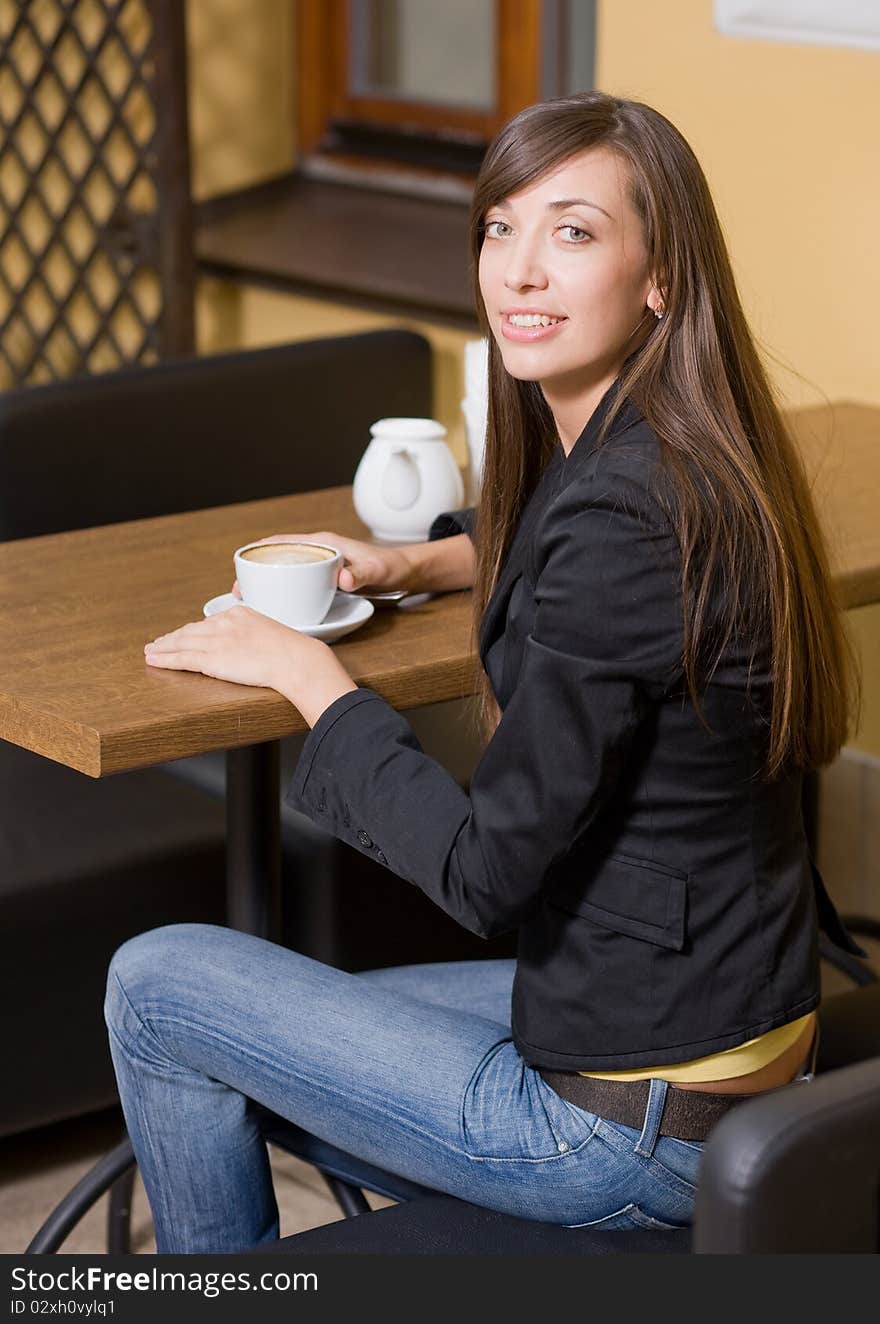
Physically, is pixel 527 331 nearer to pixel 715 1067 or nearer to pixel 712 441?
pixel 712 441

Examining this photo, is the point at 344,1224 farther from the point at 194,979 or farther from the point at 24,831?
the point at 24,831

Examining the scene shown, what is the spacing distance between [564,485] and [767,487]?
133 millimetres

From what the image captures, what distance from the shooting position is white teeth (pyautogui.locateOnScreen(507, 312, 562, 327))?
1149 mm

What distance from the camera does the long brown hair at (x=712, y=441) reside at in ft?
3.48

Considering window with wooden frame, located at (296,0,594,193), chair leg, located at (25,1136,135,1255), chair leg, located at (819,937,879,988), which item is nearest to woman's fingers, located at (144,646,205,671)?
chair leg, located at (25,1136,135,1255)

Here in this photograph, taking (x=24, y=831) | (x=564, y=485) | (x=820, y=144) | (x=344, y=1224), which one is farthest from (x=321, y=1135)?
(x=820, y=144)

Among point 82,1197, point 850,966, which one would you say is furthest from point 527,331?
point 850,966

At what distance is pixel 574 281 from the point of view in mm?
1131

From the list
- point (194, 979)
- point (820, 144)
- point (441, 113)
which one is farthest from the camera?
point (441, 113)

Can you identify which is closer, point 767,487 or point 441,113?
point 767,487

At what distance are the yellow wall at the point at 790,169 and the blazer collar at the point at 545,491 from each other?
1.06 m

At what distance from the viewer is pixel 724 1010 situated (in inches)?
43.3

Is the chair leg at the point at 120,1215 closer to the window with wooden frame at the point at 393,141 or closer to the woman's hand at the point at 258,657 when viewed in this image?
the woman's hand at the point at 258,657

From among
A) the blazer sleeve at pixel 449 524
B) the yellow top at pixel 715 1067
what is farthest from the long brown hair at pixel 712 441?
the blazer sleeve at pixel 449 524
